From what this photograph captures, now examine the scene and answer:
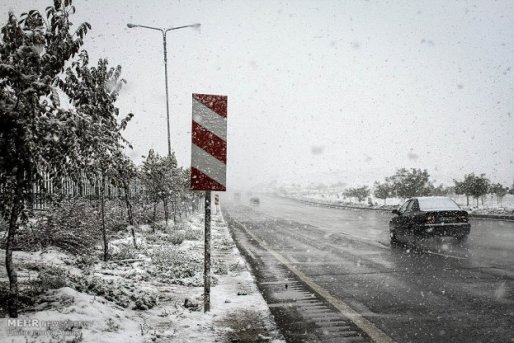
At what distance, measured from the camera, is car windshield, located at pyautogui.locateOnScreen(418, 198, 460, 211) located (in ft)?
38.1

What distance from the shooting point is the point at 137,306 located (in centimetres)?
466

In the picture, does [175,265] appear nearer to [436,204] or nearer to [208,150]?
[208,150]

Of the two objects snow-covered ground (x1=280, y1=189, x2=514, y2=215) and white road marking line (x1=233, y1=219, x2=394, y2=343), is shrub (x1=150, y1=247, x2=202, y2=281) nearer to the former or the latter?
white road marking line (x1=233, y1=219, x2=394, y2=343)

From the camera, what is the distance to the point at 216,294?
5.59 metres

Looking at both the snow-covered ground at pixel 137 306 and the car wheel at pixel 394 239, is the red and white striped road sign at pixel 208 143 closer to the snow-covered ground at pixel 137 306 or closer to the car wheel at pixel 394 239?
the snow-covered ground at pixel 137 306

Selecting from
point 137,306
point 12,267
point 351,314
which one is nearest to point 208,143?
point 137,306

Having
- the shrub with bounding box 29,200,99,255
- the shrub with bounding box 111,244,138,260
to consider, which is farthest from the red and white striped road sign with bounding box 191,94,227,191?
the shrub with bounding box 111,244,138,260

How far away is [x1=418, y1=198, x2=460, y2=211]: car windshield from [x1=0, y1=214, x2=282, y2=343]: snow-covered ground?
6744 millimetres

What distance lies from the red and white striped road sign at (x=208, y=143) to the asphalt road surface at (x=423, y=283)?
2.50 m

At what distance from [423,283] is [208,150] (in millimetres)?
4263

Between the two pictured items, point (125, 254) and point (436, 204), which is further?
point (436, 204)

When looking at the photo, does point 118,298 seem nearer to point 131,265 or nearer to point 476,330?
point 131,265

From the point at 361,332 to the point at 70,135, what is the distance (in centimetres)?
374

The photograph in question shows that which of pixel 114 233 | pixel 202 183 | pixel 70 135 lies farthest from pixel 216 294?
pixel 114 233
